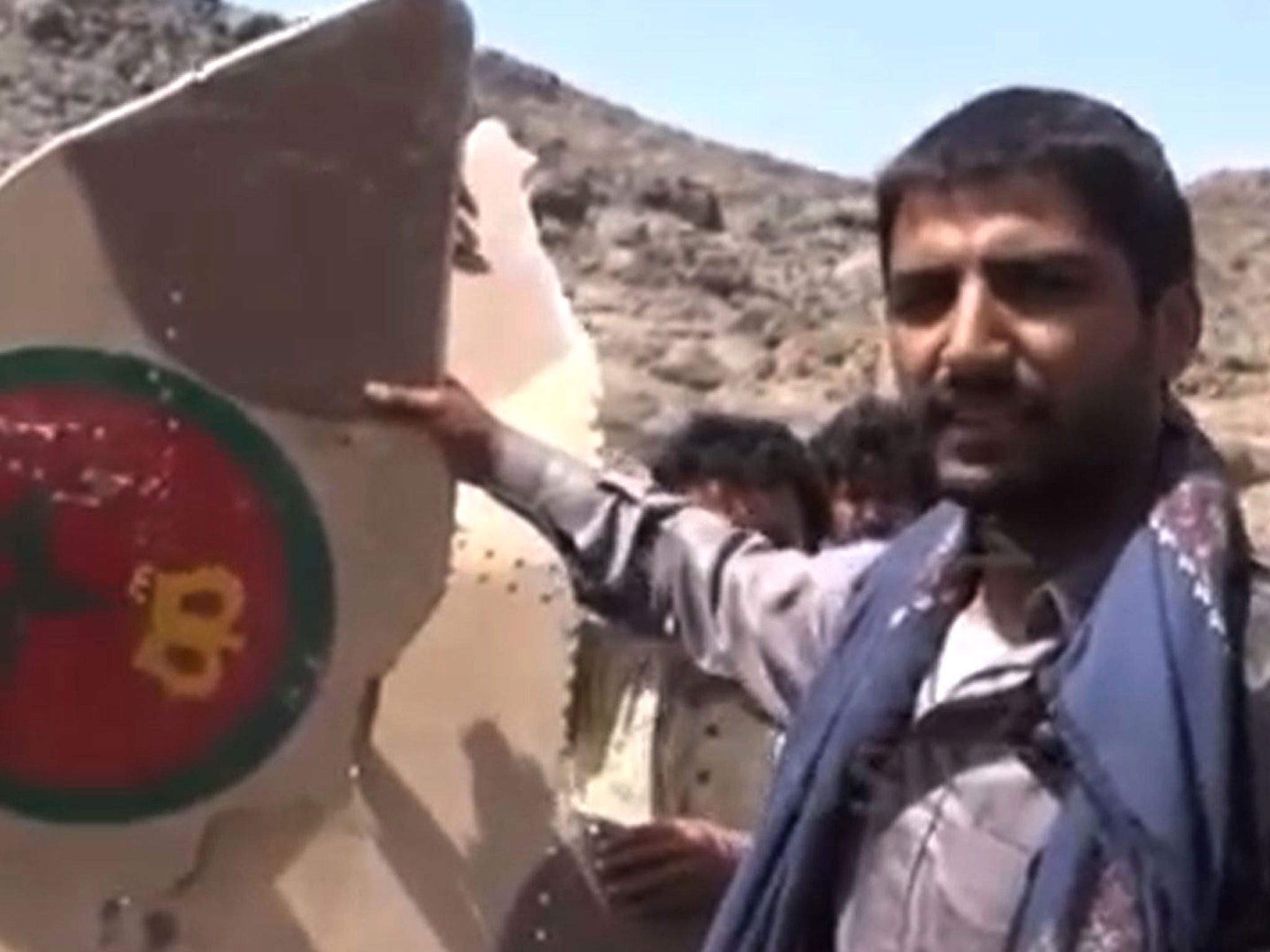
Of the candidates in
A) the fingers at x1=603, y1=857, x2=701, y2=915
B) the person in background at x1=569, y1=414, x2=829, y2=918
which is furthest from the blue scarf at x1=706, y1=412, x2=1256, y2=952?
the fingers at x1=603, y1=857, x2=701, y2=915

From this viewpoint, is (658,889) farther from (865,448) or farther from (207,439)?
(865,448)

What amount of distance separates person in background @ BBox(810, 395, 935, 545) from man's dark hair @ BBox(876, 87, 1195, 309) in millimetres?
1800

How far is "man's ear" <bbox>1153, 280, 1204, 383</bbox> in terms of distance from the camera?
193 centimetres

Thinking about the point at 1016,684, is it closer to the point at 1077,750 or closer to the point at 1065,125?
the point at 1077,750

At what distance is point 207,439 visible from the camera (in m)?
2.54

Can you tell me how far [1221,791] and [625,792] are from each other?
1531 mm

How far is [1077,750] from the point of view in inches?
72.0

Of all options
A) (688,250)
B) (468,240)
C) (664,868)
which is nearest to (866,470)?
(664,868)

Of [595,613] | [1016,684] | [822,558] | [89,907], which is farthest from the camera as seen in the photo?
[89,907]

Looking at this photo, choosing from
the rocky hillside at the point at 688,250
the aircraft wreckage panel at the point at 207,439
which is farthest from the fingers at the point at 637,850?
the rocky hillside at the point at 688,250

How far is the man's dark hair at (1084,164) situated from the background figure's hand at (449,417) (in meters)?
0.56

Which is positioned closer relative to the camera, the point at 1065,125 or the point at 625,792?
the point at 1065,125

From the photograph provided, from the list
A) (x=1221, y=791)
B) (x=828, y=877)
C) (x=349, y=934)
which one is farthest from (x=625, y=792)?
(x=1221, y=791)

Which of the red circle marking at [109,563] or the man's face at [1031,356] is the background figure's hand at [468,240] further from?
the man's face at [1031,356]
